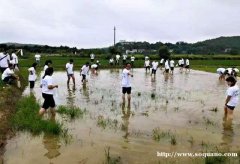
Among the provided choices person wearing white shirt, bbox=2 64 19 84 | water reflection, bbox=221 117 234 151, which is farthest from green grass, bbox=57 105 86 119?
person wearing white shirt, bbox=2 64 19 84

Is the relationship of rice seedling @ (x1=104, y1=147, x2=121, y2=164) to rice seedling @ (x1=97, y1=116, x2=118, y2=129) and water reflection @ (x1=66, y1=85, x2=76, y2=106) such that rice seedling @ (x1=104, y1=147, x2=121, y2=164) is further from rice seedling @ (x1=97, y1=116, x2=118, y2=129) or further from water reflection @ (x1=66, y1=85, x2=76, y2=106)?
water reflection @ (x1=66, y1=85, x2=76, y2=106)

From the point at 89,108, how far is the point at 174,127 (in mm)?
4371

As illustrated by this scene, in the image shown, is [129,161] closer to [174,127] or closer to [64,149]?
[64,149]

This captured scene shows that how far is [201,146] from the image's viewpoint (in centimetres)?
916

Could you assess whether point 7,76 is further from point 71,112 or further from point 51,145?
point 51,145

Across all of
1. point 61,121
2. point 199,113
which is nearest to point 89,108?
point 61,121

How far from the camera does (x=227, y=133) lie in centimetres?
1069

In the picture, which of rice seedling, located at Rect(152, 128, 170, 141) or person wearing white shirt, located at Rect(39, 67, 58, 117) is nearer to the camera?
A: rice seedling, located at Rect(152, 128, 170, 141)

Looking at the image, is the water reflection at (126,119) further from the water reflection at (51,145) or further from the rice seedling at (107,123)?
the water reflection at (51,145)

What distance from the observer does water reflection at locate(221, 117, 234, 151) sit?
9458 millimetres

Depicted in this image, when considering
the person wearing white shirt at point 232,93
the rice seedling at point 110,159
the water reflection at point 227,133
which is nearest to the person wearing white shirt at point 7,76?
the water reflection at point 227,133

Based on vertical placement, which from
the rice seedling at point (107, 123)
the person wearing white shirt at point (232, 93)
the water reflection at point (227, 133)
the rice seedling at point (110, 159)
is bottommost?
the water reflection at point (227, 133)

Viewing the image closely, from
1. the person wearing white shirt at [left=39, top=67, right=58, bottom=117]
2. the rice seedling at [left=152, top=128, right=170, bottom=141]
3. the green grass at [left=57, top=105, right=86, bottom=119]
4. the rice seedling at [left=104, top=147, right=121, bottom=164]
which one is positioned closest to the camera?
the rice seedling at [left=104, top=147, right=121, bottom=164]

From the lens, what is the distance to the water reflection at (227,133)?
9458 mm
